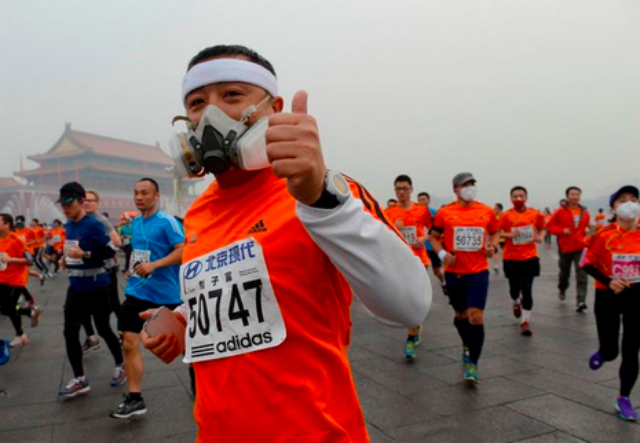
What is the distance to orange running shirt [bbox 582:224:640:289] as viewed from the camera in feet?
14.3

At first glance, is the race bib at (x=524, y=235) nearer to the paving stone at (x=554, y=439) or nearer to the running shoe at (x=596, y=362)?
the running shoe at (x=596, y=362)

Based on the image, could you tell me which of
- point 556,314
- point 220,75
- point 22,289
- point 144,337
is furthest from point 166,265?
point 556,314

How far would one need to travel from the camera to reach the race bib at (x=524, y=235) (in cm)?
776

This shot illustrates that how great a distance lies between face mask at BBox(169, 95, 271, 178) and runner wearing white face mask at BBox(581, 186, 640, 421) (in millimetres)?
3990

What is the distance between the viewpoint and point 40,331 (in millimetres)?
8445

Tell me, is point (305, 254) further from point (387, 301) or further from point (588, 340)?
point (588, 340)

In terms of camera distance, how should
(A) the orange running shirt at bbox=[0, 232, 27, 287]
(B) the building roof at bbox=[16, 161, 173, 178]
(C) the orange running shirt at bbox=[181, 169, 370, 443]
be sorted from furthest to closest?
(B) the building roof at bbox=[16, 161, 173, 178], (A) the orange running shirt at bbox=[0, 232, 27, 287], (C) the orange running shirt at bbox=[181, 169, 370, 443]

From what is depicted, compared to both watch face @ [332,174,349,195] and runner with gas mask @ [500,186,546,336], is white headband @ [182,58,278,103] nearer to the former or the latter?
watch face @ [332,174,349,195]

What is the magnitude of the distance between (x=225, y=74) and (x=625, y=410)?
420 cm

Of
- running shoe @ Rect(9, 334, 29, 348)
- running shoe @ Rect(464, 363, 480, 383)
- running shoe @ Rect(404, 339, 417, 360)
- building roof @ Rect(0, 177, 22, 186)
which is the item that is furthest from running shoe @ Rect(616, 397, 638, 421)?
building roof @ Rect(0, 177, 22, 186)

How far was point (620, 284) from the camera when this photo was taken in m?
4.21

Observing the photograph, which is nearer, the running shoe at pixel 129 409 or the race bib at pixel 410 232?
the running shoe at pixel 129 409

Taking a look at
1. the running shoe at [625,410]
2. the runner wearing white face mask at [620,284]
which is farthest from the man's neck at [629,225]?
the running shoe at [625,410]

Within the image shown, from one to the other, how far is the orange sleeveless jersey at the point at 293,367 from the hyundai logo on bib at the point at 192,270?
22cm
